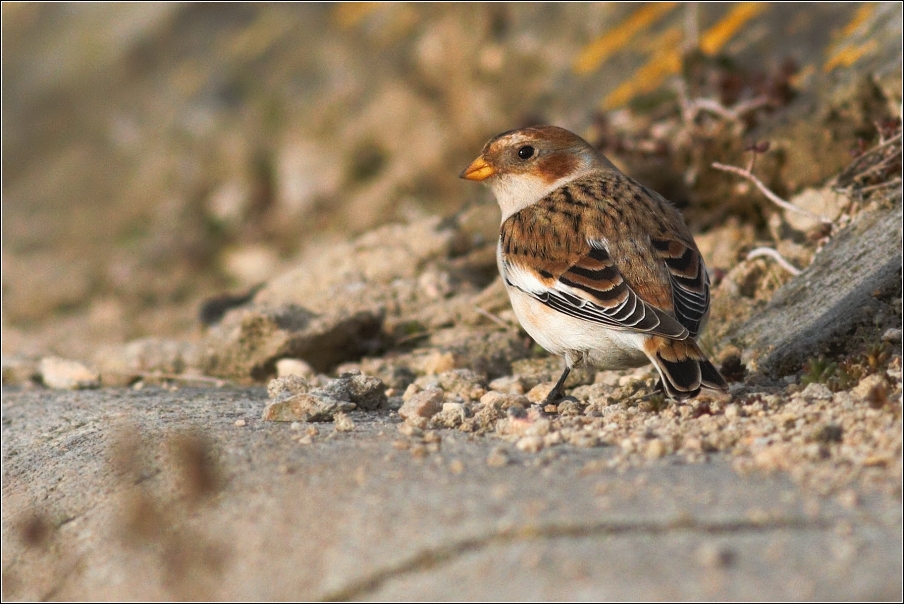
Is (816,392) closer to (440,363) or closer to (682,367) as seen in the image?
(682,367)

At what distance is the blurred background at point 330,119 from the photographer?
584 cm

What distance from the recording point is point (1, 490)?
327 cm

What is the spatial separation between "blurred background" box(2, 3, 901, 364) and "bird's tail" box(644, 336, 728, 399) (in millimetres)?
2176

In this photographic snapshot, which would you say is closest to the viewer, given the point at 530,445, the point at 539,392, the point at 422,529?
the point at 422,529

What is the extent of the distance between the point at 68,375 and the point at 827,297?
3601mm

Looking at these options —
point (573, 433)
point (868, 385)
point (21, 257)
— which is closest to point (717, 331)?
point (868, 385)

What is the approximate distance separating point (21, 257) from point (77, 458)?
6536 mm

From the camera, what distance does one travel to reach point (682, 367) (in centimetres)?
348

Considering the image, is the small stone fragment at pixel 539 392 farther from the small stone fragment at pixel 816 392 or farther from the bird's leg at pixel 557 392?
the small stone fragment at pixel 816 392

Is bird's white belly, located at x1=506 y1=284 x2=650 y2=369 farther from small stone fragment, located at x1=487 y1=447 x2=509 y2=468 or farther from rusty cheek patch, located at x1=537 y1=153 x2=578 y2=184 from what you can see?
small stone fragment, located at x1=487 y1=447 x2=509 y2=468

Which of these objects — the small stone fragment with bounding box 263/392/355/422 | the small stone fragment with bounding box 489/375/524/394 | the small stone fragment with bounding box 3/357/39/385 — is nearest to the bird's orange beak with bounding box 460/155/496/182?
the small stone fragment with bounding box 489/375/524/394

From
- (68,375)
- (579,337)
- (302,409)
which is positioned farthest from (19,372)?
(579,337)

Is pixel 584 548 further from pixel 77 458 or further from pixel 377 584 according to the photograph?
pixel 77 458

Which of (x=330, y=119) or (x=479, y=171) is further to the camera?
(x=330, y=119)
